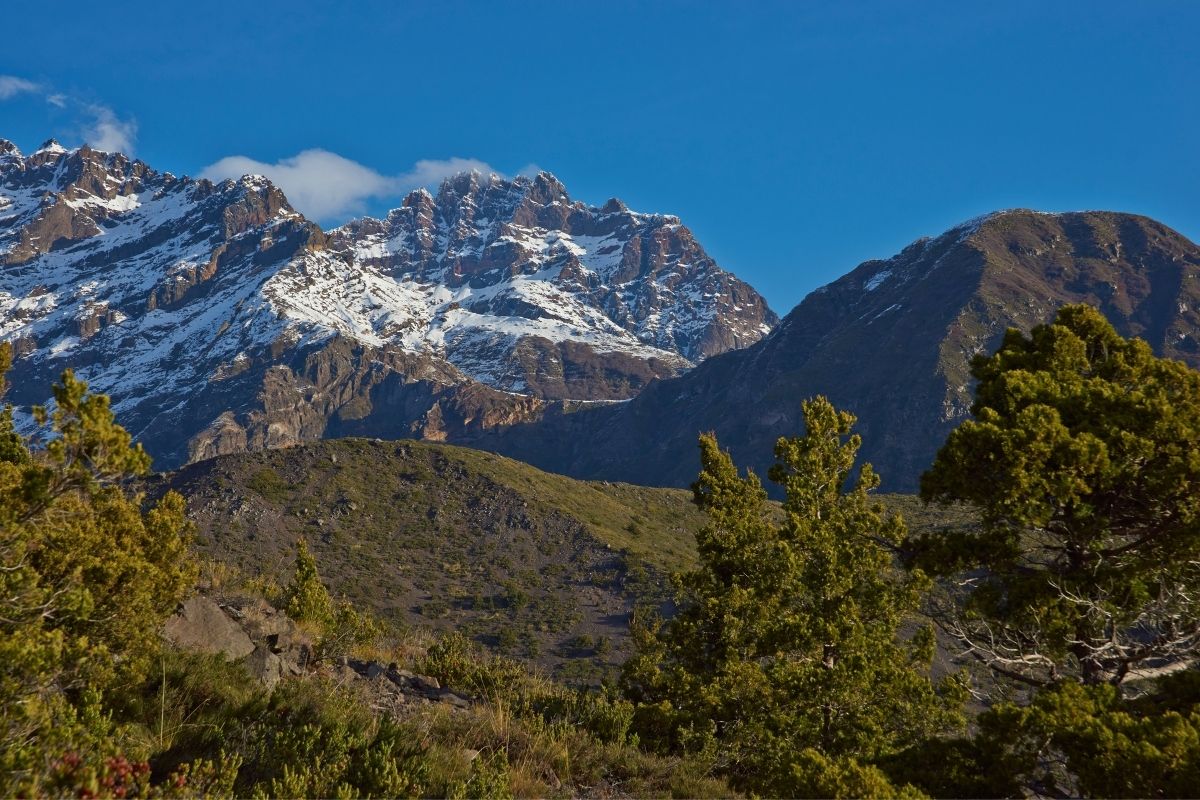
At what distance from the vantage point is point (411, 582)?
72.4 m

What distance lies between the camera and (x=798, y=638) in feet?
43.0

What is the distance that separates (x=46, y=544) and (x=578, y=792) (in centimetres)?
713

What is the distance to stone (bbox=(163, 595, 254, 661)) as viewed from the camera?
11281 millimetres

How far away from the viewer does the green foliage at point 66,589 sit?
5105 millimetres

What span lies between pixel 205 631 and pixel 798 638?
413 inches

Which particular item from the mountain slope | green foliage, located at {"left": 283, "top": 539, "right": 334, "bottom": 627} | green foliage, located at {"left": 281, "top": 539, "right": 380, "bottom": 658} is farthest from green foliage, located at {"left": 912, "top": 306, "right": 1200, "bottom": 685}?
the mountain slope

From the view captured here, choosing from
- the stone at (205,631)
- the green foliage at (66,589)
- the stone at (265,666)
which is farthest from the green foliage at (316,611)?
the green foliage at (66,589)

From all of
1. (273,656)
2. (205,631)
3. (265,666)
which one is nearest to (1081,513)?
(265,666)

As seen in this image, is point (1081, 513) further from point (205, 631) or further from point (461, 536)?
point (461, 536)

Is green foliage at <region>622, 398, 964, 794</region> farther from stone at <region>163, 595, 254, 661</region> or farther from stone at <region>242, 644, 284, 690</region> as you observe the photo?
stone at <region>163, 595, 254, 661</region>

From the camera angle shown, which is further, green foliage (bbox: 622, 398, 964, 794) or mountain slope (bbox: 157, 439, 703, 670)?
mountain slope (bbox: 157, 439, 703, 670)

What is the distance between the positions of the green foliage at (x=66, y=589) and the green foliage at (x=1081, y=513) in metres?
9.65

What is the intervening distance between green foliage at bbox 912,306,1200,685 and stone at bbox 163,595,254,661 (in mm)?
11253

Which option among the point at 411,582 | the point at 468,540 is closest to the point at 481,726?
the point at 411,582
